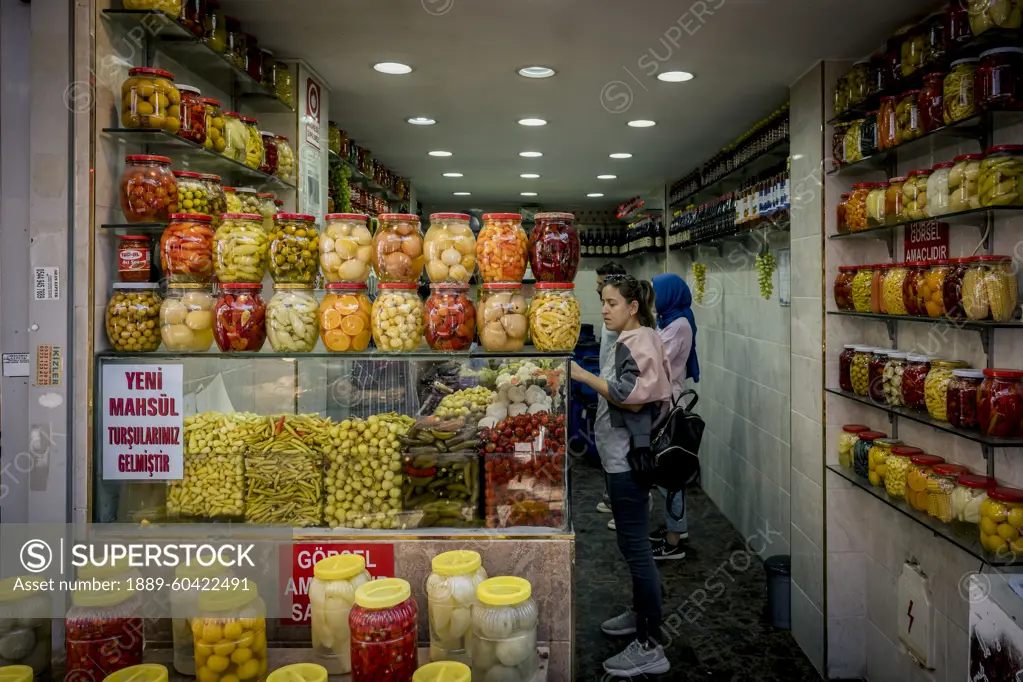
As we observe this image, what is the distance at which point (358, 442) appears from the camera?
2131 mm

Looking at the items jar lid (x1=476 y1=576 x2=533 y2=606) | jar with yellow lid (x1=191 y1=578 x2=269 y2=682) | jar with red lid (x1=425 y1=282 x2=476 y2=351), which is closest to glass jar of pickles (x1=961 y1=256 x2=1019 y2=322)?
jar with red lid (x1=425 y1=282 x2=476 y2=351)

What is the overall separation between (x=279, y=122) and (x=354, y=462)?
2.38 meters

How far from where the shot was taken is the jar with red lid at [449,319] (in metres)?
2.12

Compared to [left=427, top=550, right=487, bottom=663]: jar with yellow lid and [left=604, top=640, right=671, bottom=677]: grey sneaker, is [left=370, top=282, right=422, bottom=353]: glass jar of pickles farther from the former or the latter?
Result: [left=604, top=640, right=671, bottom=677]: grey sneaker

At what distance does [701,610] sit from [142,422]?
128 inches

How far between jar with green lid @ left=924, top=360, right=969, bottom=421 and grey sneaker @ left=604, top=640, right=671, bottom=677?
1.67 metres

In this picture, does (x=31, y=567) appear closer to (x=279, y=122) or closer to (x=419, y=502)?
(x=419, y=502)

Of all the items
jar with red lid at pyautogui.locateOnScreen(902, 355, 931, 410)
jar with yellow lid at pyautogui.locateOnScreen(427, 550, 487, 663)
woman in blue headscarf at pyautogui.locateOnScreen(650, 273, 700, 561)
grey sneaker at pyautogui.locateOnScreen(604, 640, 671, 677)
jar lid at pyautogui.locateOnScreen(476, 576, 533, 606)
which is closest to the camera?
jar lid at pyautogui.locateOnScreen(476, 576, 533, 606)

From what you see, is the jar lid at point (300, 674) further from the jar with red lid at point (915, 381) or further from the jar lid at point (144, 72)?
the jar with red lid at point (915, 381)

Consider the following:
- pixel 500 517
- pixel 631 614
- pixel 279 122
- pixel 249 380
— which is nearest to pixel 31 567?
pixel 249 380

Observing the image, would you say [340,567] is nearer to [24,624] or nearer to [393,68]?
[24,624]

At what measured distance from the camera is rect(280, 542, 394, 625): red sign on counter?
6.73 feet

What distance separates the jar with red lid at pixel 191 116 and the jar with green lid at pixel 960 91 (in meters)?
2.59

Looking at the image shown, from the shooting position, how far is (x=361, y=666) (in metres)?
1.67
